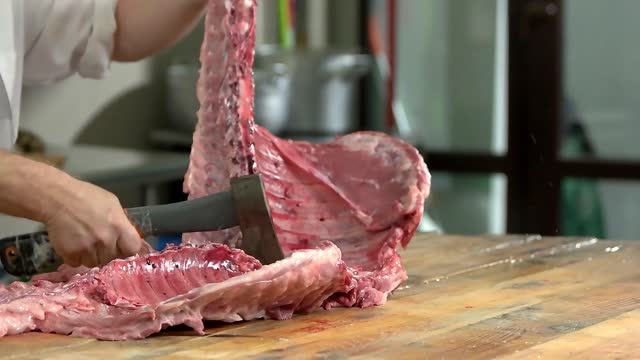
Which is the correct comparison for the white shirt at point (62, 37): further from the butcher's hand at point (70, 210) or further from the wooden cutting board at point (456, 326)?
the wooden cutting board at point (456, 326)

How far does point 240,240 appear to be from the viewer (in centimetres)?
211

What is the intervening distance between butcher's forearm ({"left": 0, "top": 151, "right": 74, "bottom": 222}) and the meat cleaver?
0.20 ft

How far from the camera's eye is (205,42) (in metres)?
2.18

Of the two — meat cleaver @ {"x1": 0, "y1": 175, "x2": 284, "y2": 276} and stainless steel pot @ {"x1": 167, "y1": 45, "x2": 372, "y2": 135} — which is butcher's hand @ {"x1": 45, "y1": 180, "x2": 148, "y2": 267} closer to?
meat cleaver @ {"x1": 0, "y1": 175, "x2": 284, "y2": 276}

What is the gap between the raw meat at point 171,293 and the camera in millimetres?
1802

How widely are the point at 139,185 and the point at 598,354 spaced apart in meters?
2.54

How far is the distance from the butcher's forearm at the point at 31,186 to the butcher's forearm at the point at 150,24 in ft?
2.24

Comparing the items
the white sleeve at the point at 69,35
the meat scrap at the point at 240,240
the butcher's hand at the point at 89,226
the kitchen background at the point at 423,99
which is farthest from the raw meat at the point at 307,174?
the kitchen background at the point at 423,99

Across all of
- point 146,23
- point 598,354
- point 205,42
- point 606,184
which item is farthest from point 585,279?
point 606,184

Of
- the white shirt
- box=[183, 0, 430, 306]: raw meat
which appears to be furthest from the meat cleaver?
the white shirt

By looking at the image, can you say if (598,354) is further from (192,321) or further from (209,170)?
(209,170)

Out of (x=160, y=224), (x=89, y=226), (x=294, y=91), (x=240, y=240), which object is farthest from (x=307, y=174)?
(x=294, y=91)

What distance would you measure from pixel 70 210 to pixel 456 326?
59 cm

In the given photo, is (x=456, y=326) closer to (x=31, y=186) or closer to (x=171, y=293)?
(x=171, y=293)
